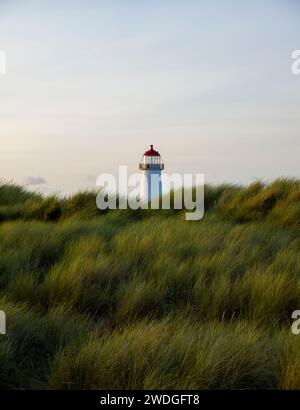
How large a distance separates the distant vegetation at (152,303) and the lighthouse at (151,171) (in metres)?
13.0

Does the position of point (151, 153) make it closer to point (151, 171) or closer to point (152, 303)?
point (151, 171)

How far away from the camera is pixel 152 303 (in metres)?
4.44

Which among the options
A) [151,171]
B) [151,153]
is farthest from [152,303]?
[151,153]

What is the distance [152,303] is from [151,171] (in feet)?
55.9

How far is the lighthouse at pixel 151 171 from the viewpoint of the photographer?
21.3m

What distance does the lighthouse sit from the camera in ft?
70.0

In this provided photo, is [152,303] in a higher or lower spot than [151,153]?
lower

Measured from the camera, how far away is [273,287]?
Answer: 4523 millimetres

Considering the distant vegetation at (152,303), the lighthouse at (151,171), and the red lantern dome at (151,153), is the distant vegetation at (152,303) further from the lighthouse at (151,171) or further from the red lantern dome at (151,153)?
the red lantern dome at (151,153)

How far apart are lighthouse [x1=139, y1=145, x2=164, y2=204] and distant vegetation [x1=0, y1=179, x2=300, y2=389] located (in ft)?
42.5

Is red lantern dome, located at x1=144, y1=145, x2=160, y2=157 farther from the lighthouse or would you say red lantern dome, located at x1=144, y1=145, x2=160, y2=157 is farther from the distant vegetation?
the distant vegetation

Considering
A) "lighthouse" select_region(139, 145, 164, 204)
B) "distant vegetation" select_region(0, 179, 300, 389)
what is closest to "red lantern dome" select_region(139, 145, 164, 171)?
"lighthouse" select_region(139, 145, 164, 204)
